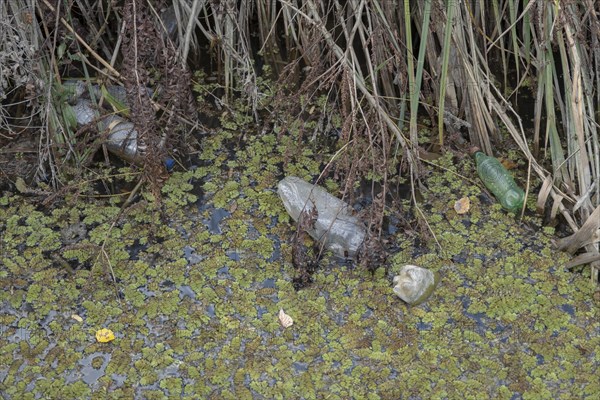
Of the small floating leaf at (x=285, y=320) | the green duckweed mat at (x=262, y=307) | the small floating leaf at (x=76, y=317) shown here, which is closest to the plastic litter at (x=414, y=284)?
the green duckweed mat at (x=262, y=307)

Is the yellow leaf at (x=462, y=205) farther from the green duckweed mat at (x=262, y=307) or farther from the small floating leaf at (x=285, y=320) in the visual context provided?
the small floating leaf at (x=285, y=320)

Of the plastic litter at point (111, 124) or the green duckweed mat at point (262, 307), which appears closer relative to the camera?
the green duckweed mat at point (262, 307)

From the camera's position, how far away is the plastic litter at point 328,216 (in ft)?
9.94

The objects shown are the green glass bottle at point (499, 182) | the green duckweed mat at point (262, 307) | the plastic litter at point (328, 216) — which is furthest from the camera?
the green glass bottle at point (499, 182)

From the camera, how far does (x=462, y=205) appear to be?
323 cm

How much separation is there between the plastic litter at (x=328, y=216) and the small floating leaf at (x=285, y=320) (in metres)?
0.32

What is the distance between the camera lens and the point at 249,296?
9.47 feet

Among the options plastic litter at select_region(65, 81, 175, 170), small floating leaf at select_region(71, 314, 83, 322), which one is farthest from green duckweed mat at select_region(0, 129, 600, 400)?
plastic litter at select_region(65, 81, 175, 170)

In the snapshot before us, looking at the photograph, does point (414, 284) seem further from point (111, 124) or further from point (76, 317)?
point (111, 124)

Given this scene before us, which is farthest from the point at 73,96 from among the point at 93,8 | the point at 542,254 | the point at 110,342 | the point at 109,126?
the point at 542,254

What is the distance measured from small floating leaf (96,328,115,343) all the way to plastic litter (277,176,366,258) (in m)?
0.80

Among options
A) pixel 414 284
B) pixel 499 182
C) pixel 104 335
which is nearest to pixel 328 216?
pixel 414 284

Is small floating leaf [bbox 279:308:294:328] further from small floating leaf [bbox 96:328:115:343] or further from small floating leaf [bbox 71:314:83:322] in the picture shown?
small floating leaf [bbox 71:314:83:322]

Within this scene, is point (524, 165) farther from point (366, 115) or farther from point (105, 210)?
point (105, 210)
